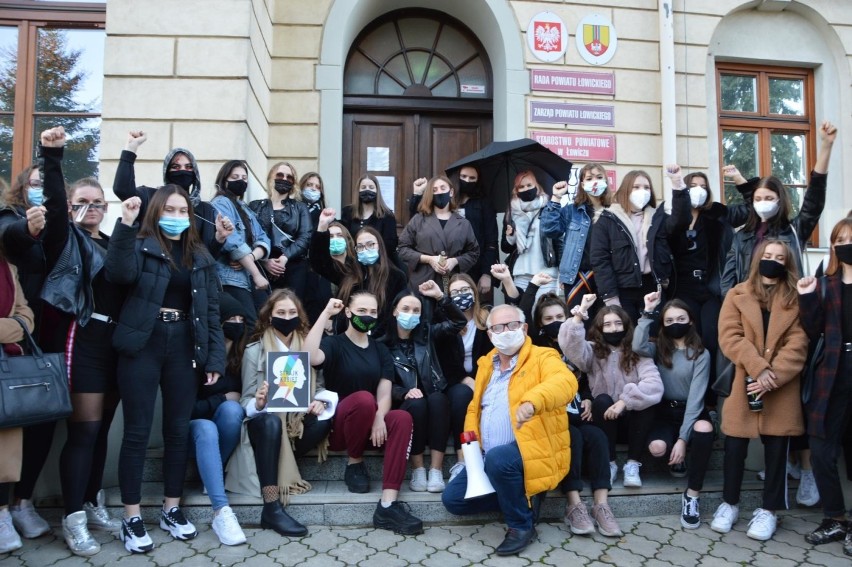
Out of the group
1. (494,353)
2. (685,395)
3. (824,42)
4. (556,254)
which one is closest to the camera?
(494,353)

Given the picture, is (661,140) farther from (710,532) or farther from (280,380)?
(280,380)

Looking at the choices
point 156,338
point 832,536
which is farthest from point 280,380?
point 832,536

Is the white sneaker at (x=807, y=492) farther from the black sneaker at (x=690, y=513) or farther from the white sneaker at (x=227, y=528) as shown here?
the white sneaker at (x=227, y=528)

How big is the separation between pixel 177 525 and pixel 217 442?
1.67 feet

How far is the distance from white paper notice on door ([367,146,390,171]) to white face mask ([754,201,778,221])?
175 inches

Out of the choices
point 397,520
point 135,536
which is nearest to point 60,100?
point 135,536

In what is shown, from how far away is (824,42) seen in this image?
28.4 feet

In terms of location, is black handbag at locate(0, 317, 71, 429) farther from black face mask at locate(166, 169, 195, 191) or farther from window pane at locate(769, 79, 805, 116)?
window pane at locate(769, 79, 805, 116)

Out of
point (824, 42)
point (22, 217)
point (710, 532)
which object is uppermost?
point (824, 42)

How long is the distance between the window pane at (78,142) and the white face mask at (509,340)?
510 cm

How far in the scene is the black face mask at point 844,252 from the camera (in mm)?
4108

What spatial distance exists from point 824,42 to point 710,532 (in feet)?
23.4

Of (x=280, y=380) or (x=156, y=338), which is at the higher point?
(x=156, y=338)

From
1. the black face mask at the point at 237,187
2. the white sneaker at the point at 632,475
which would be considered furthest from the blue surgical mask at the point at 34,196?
the white sneaker at the point at 632,475
